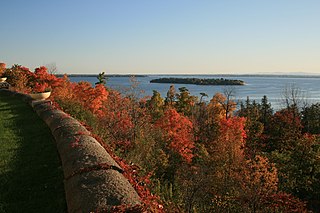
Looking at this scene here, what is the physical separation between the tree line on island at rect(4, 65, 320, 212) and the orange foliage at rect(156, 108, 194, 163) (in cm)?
13

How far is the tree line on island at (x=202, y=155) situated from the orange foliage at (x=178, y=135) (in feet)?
0.41

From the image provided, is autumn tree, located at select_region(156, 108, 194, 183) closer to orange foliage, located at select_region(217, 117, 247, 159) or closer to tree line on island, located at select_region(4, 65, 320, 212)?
tree line on island, located at select_region(4, 65, 320, 212)

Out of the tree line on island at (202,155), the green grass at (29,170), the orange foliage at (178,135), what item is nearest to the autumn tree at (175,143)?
the orange foliage at (178,135)

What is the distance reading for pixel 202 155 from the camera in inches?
1312

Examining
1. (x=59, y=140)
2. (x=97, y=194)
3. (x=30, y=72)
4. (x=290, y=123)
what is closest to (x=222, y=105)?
(x=290, y=123)

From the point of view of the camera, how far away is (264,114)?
59062 mm

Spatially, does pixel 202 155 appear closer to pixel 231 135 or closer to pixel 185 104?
pixel 231 135

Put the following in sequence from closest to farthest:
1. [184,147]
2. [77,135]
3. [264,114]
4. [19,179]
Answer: [19,179] → [77,135] → [184,147] → [264,114]

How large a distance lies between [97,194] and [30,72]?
123 feet

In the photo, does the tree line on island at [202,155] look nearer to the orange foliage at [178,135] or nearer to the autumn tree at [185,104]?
the orange foliage at [178,135]

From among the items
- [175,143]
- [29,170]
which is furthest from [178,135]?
[29,170]

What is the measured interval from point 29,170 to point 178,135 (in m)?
28.3

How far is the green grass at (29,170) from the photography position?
678cm

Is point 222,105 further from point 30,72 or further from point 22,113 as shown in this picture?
point 22,113
